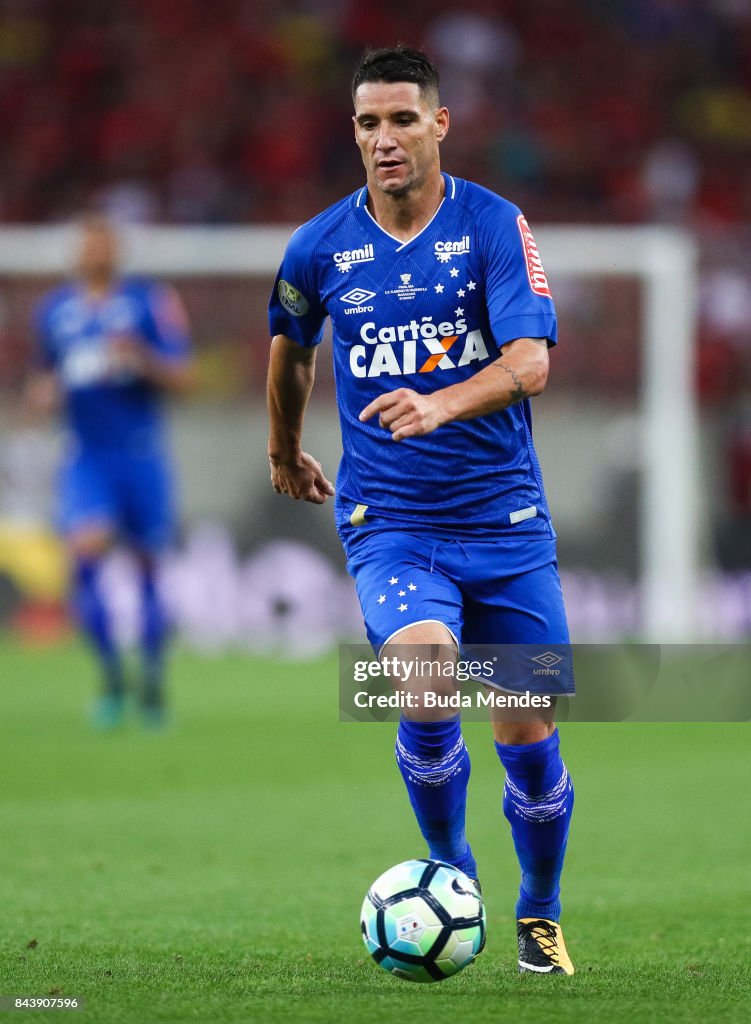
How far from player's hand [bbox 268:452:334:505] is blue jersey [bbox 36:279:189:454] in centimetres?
497

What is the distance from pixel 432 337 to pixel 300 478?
67 cm

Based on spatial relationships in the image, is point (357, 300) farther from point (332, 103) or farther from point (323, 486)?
point (332, 103)

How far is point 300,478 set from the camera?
4875 millimetres

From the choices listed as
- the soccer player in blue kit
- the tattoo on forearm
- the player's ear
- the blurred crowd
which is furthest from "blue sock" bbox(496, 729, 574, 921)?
the blurred crowd

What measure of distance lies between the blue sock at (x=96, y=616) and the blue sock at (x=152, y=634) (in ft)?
0.62

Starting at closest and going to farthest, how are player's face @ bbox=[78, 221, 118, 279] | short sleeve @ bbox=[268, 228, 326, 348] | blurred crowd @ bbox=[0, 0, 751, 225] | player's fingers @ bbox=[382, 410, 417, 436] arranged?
player's fingers @ bbox=[382, 410, 417, 436]
short sleeve @ bbox=[268, 228, 326, 348]
player's face @ bbox=[78, 221, 118, 279]
blurred crowd @ bbox=[0, 0, 751, 225]

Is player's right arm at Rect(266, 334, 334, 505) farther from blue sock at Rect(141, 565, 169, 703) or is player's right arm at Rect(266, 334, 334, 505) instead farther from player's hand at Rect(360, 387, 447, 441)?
blue sock at Rect(141, 565, 169, 703)

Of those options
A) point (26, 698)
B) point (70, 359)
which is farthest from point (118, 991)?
point (26, 698)

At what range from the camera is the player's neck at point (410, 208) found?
4477 millimetres

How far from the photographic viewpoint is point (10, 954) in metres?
4.38

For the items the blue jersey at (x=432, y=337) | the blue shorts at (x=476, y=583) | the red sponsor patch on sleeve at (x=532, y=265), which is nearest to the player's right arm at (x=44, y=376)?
the blue jersey at (x=432, y=337)

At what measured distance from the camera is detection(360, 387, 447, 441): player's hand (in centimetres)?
393

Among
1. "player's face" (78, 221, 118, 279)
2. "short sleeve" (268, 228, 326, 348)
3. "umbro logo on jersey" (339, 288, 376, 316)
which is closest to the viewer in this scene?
"umbro logo on jersey" (339, 288, 376, 316)

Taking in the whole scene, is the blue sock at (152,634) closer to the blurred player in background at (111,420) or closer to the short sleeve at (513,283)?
the blurred player in background at (111,420)
